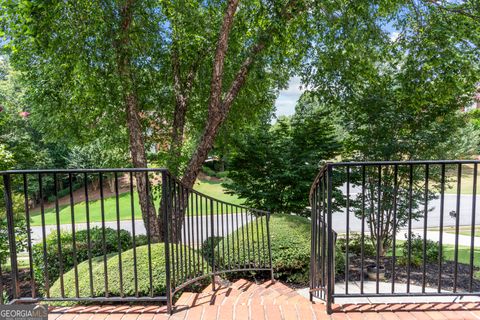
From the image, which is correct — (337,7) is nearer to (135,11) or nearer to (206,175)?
(135,11)

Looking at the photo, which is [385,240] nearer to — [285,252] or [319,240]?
[285,252]

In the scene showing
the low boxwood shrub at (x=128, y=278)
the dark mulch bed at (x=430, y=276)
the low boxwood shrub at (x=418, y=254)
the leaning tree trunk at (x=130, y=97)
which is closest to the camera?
the low boxwood shrub at (x=128, y=278)

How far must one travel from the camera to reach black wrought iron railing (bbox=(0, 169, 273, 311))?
229 centimetres

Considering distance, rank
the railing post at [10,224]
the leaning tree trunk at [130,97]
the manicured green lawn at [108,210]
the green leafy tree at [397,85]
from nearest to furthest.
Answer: the railing post at [10,224]
the leaning tree trunk at [130,97]
the green leafy tree at [397,85]
the manicured green lawn at [108,210]

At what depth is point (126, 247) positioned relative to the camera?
6.04 meters

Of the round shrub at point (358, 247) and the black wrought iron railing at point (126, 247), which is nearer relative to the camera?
the black wrought iron railing at point (126, 247)

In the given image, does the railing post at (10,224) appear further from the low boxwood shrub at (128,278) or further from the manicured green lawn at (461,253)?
the manicured green lawn at (461,253)

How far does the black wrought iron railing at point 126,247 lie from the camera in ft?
7.51

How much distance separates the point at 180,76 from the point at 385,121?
4531mm

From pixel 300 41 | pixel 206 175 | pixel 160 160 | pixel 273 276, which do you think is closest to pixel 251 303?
pixel 273 276

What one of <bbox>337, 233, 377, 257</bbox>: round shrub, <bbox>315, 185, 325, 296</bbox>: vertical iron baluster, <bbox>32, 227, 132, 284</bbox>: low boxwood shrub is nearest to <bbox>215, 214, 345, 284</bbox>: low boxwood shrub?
<bbox>315, 185, 325, 296</bbox>: vertical iron baluster

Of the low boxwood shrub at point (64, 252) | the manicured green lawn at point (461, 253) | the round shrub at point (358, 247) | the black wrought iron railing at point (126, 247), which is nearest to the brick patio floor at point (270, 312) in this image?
the black wrought iron railing at point (126, 247)

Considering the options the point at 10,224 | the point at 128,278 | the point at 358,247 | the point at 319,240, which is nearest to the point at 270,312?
the point at 319,240

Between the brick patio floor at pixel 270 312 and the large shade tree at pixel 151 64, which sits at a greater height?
the large shade tree at pixel 151 64
